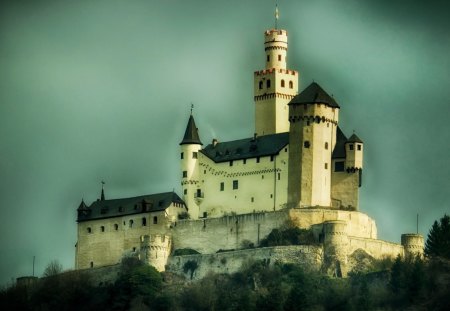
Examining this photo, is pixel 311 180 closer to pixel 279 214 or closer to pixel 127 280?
pixel 279 214

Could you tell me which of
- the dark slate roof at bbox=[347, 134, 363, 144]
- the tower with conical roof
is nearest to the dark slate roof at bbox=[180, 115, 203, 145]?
the tower with conical roof

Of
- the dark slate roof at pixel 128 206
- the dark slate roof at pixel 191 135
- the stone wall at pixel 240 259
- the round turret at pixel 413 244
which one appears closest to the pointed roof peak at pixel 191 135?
the dark slate roof at pixel 191 135

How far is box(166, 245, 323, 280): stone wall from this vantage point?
14038 cm

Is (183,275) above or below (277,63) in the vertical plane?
below

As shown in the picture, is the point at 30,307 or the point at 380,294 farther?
the point at 30,307

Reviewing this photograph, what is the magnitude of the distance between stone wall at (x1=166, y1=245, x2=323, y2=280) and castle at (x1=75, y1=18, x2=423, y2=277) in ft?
0.21

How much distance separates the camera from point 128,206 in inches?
5989

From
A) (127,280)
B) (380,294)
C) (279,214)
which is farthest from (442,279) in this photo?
(127,280)

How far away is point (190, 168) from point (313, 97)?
35.3 feet

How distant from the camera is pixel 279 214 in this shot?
143 meters

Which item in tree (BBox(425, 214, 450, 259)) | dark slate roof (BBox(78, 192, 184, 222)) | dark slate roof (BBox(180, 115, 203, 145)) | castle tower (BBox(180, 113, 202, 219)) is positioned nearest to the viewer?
tree (BBox(425, 214, 450, 259))

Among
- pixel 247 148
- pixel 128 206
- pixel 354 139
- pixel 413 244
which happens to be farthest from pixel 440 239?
pixel 128 206

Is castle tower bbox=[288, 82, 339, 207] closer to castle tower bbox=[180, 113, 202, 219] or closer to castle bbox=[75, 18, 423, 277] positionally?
castle bbox=[75, 18, 423, 277]

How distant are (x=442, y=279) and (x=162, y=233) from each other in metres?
21.7
